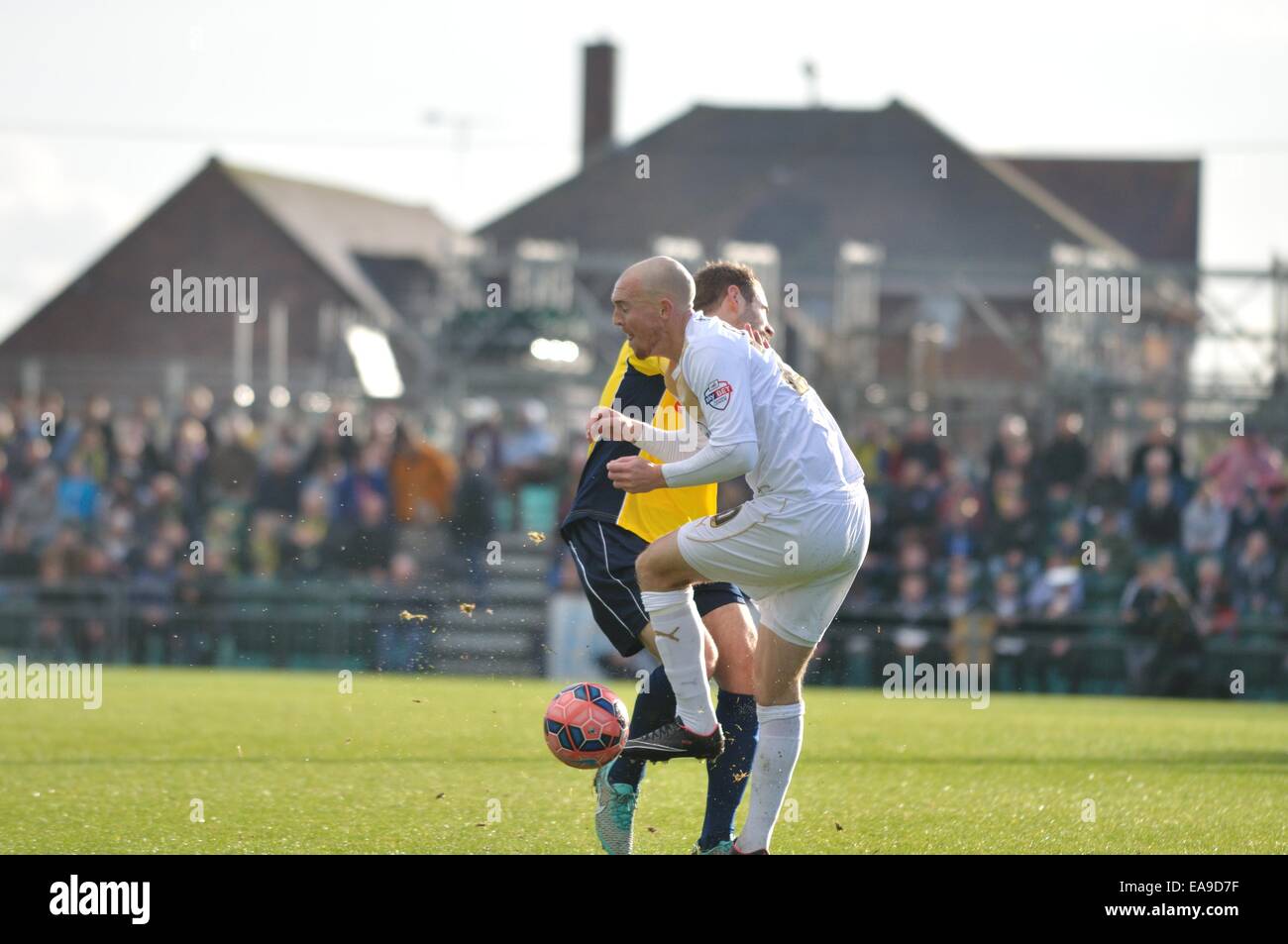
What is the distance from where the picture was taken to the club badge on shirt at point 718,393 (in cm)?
663

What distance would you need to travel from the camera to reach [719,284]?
745 cm

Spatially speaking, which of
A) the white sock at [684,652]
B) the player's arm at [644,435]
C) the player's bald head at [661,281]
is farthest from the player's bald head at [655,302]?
the white sock at [684,652]

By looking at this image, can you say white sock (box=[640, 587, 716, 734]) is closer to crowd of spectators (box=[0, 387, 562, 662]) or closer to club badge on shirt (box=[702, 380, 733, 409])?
club badge on shirt (box=[702, 380, 733, 409])

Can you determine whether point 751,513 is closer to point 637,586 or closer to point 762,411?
point 762,411

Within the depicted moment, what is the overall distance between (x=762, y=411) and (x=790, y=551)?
1.59ft

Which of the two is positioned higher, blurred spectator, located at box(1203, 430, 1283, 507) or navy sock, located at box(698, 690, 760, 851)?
blurred spectator, located at box(1203, 430, 1283, 507)

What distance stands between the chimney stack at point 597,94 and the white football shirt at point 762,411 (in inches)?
1799

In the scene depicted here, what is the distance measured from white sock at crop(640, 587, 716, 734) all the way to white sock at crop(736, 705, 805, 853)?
0.21 meters

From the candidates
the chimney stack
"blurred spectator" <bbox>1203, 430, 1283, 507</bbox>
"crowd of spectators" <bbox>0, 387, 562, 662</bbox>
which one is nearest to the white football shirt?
"blurred spectator" <bbox>1203, 430, 1283, 507</bbox>

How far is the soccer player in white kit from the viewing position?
6688mm

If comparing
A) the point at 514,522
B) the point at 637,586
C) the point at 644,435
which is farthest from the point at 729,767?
the point at 514,522

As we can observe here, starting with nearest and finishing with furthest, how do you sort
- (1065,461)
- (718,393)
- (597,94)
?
1. (718,393)
2. (1065,461)
3. (597,94)

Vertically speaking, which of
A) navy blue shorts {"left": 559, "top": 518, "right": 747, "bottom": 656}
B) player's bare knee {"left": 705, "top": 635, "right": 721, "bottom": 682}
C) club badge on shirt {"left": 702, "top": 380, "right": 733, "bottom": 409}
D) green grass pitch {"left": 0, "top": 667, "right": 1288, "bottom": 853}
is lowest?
green grass pitch {"left": 0, "top": 667, "right": 1288, "bottom": 853}
